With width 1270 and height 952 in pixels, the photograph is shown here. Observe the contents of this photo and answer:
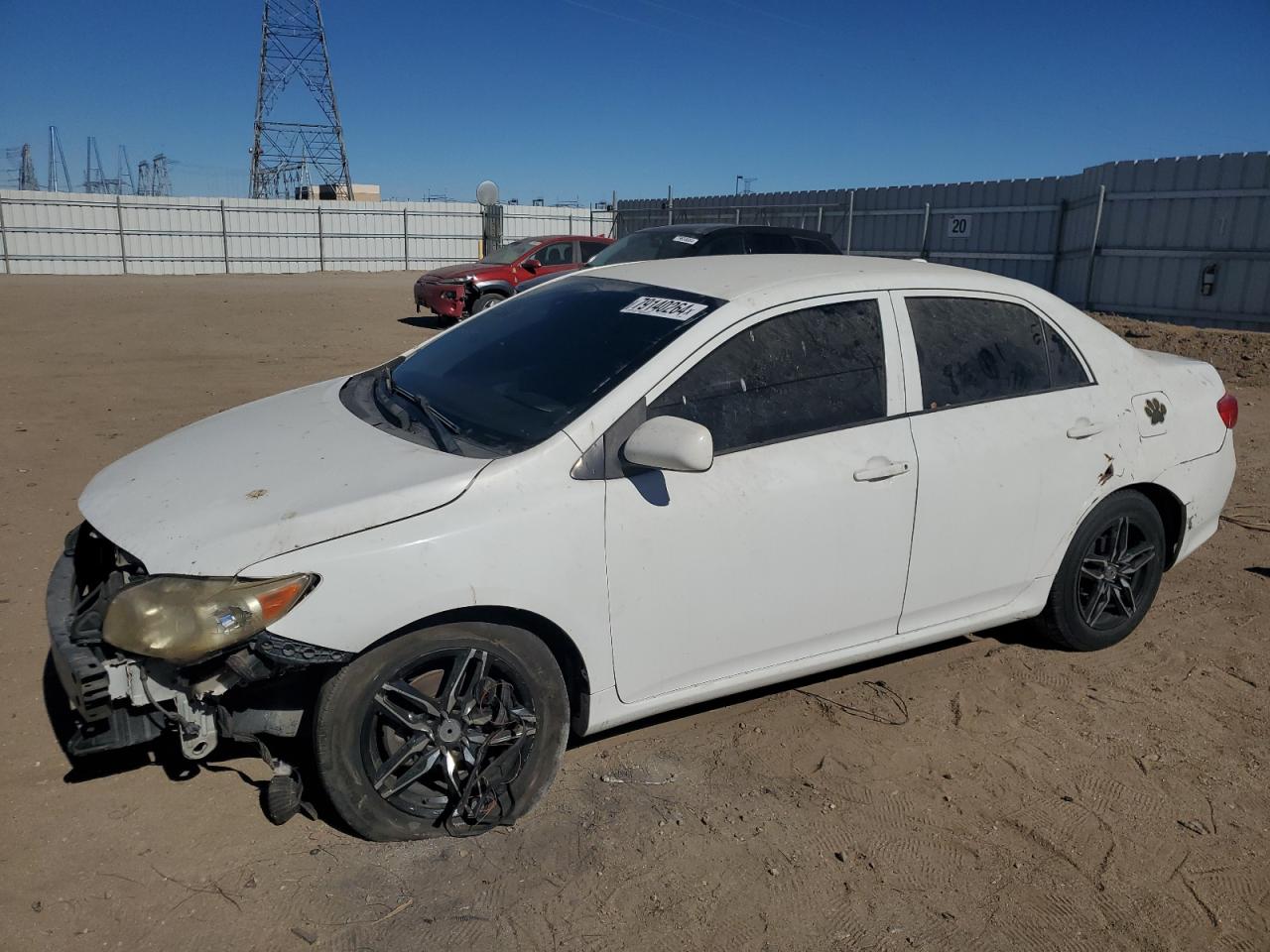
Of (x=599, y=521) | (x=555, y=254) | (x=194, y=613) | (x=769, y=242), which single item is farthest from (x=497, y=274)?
(x=194, y=613)

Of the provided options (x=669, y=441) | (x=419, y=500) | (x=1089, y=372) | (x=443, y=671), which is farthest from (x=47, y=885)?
(x=1089, y=372)

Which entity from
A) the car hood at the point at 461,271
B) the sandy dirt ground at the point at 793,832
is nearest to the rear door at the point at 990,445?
the sandy dirt ground at the point at 793,832

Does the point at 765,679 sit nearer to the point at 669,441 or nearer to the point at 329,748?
the point at 669,441

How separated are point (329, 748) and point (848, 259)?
283 centimetres

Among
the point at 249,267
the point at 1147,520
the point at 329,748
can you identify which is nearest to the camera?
the point at 329,748

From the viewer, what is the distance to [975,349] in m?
3.89

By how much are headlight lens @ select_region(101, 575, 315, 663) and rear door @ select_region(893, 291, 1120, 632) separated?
2258 millimetres

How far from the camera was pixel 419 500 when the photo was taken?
112 inches

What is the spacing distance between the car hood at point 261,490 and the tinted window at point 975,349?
1.83 m

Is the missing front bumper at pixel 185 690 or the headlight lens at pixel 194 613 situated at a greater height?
the headlight lens at pixel 194 613

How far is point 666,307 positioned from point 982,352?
4.38 ft

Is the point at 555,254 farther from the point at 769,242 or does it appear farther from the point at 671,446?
the point at 671,446

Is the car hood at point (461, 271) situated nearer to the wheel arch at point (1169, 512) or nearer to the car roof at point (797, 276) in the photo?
the car roof at point (797, 276)

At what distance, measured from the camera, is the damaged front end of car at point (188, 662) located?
2.62 m
